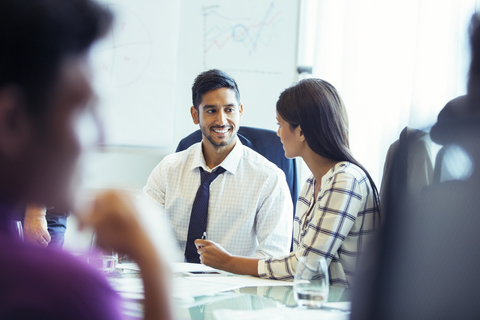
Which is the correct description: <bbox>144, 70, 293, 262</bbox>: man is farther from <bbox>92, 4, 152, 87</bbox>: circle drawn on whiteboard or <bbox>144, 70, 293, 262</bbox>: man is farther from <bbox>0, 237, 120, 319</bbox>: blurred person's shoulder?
<bbox>0, 237, 120, 319</bbox>: blurred person's shoulder

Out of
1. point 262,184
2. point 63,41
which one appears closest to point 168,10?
point 262,184

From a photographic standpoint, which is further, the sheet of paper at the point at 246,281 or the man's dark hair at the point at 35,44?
the sheet of paper at the point at 246,281

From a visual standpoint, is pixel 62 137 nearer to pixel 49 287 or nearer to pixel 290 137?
pixel 49 287

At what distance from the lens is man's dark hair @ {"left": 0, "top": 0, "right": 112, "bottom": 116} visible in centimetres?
44

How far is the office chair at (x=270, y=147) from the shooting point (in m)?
2.29

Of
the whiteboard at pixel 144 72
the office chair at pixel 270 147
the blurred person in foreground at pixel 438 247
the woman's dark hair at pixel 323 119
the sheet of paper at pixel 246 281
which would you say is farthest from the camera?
the whiteboard at pixel 144 72

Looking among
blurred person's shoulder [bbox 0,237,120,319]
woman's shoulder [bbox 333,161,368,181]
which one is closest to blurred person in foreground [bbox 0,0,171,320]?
blurred person's shoulder [bbox 0,237,120,319]

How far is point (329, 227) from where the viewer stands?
1.40 metres

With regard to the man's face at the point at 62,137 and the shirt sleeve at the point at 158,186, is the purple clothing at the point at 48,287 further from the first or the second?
the shirt sleeve at the point at 158,186

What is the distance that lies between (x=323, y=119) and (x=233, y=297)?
0.75m

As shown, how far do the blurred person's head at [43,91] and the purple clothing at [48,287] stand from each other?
0.21ft

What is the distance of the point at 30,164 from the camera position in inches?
18.1

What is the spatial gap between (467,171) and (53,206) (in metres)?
0.51

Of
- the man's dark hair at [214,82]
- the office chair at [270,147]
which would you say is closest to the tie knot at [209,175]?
the office chair at [270,147]
